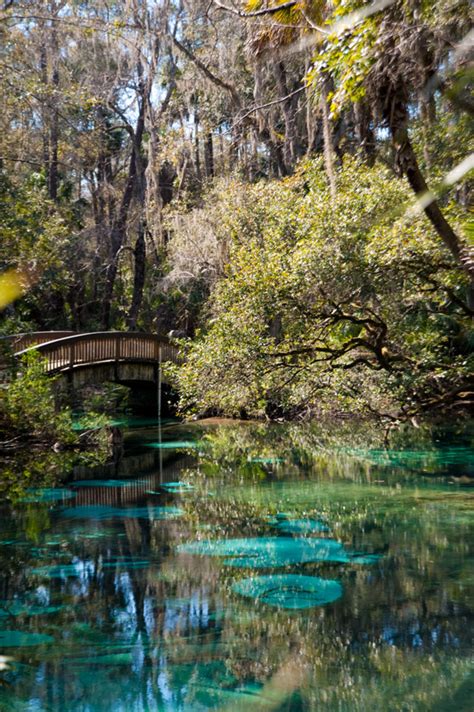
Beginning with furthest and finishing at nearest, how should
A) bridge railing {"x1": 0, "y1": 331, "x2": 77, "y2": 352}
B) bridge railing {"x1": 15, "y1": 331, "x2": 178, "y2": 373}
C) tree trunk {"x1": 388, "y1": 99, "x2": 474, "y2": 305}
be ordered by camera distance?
bridge railing {"x1": 0, "y1": 331, "x2": 77, "y2": 352}, bridge railing {"x1": 15, "y1": 331, "x2": 178, "y2": 373}, tree trunk {"x1": 388, "y1": 99, "x2": 474, "y2": 305}

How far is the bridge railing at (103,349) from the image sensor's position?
56.9ft

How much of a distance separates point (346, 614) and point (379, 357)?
23.5ft

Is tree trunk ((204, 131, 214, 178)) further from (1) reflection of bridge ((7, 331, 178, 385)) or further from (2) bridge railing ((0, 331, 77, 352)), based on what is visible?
(2) bridge railing ((0, 331, 77, 352))

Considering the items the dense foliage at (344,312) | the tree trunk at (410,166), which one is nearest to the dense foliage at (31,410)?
the dense foliage at (344,312)

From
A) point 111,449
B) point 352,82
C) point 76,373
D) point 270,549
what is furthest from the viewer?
point 76,373

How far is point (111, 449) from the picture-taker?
15812mm

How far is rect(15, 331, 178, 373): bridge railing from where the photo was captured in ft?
56.9

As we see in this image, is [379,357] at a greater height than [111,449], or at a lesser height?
greater

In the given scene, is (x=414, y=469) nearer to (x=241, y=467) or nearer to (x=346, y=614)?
(x=241, y=467)

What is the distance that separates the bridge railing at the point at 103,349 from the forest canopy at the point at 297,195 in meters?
1.44

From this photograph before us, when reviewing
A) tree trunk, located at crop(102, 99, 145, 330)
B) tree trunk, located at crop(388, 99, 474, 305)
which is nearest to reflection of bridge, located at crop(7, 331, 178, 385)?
tree trunk, located at crop(102, 99, 145, 330)

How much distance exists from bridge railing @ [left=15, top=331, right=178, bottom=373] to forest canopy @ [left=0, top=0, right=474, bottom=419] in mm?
1435

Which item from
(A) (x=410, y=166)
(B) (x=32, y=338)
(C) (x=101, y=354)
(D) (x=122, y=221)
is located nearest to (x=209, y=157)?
(D) (x=122, y=221)

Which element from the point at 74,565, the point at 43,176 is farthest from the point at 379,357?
the point at 43,176
